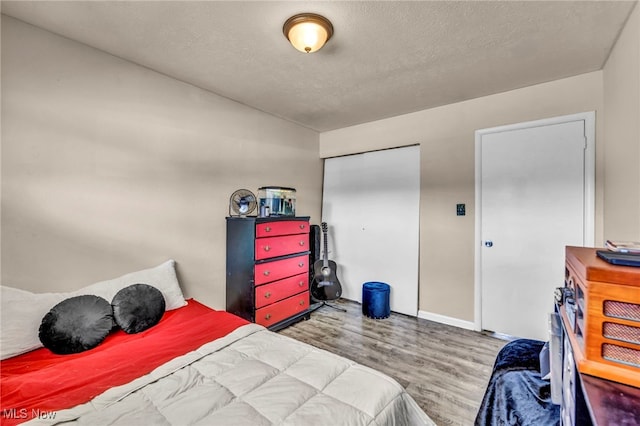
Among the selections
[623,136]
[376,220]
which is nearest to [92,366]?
[376,220]

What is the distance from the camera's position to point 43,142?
1.79m

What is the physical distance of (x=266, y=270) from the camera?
269 cm

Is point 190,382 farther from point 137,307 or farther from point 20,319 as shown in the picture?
point 20,319

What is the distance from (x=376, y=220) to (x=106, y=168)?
9.34ft

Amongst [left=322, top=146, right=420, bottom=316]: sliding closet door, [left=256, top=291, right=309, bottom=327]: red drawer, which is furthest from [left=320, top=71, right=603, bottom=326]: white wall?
[left=256, top=291, right=309, bottom=327]: red drawer

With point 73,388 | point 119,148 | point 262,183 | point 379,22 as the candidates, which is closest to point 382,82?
point 379,22

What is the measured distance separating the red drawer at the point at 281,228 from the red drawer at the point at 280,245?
0.15ft

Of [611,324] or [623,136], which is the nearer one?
[611,324]

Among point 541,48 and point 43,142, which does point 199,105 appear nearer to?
point 43,142

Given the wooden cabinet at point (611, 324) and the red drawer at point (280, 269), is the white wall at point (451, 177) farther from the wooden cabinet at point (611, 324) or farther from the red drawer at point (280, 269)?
the wooden cabinet at point (611, 324)

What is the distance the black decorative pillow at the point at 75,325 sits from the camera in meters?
1.52

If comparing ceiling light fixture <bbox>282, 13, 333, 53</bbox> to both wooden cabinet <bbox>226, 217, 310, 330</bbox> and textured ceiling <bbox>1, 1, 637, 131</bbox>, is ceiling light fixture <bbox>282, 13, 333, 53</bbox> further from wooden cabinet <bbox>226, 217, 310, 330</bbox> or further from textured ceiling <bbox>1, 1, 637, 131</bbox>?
wooden cabinet <bbox>226, 217, 310, 330</bbox>

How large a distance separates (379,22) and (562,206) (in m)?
2.21

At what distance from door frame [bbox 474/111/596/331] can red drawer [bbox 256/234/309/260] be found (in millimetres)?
1830
